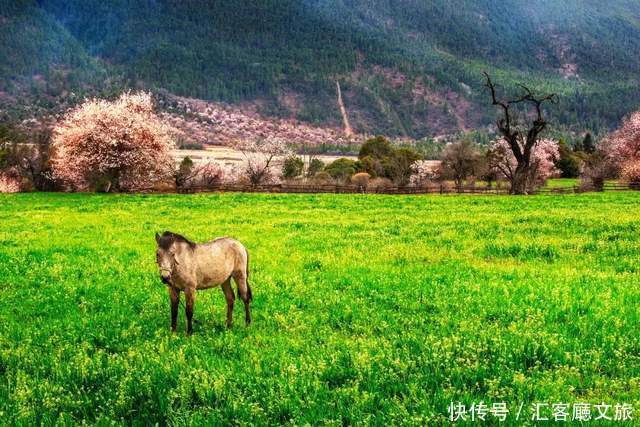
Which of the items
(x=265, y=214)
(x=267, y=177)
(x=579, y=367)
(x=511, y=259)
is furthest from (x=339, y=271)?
(x=267, y=177)

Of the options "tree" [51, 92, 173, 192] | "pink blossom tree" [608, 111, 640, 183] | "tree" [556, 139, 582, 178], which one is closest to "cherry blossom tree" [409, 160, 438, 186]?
"tree" [556, 139, 582, 178]

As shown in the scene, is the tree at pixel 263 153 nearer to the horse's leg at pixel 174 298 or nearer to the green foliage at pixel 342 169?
the green foliage at pixel 342 169

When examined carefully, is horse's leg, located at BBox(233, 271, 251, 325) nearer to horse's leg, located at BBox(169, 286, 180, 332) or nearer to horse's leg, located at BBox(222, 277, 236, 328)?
horse's leg, located at BBox(222, 277, 236, 328)

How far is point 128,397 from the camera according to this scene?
6.51m

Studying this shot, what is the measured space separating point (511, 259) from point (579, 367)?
32.5 ft

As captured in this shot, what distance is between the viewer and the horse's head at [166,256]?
7781 millimetres

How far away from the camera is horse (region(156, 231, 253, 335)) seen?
7941mm

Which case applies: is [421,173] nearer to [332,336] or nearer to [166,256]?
[332,336]

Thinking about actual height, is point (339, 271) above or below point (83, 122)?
below

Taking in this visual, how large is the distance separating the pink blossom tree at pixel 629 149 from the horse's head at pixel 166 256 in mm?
83595

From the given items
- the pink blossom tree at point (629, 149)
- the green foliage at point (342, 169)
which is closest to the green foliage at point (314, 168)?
the green foliage at point (342, 169)

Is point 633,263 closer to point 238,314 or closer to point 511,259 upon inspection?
point 511,259

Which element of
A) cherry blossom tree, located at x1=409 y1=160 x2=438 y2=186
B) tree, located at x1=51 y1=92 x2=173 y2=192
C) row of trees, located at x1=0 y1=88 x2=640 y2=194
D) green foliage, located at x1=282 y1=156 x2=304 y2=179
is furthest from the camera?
cherry blossom tree, located at x1=409 y1=160 x2=438 y2=186

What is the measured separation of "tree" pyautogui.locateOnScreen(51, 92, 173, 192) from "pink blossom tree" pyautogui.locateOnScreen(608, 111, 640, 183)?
215 ft
